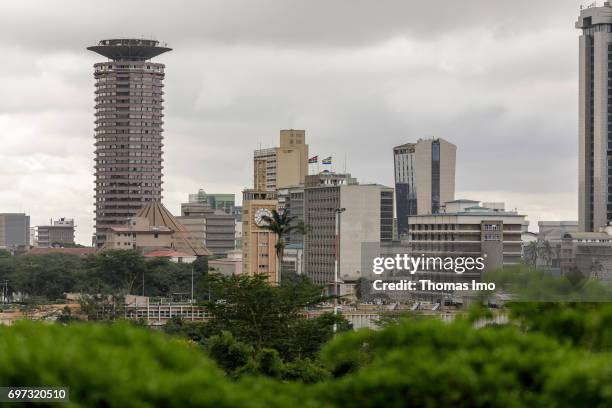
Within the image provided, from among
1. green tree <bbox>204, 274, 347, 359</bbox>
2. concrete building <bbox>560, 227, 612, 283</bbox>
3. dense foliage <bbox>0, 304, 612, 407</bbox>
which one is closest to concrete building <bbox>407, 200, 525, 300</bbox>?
concrete building <bbox>560, 227, 612, 283</bbox>

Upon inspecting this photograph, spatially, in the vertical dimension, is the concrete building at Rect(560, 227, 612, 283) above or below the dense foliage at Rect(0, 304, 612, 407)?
above

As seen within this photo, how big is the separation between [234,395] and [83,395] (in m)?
2.30

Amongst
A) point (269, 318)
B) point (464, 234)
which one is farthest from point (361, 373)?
point (464, 234)

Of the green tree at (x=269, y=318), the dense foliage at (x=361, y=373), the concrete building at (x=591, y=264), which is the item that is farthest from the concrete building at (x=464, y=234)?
the dense foliage at (x=361, y=373)

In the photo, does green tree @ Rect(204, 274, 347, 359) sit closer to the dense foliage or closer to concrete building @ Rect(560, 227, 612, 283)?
concrete building @ Rect(560, 227, 612, 283)

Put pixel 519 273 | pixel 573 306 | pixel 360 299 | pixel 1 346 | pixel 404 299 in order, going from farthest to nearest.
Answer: pixel 360 299 < pixel 404 299 < pixel 519 273 < pixel 573 306 < pixel 1 346

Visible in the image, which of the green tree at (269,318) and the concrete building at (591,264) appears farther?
the green tree at (269,318)

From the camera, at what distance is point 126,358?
74.3ft

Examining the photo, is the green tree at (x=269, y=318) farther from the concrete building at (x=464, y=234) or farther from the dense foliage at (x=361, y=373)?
the dense foliage at (x=361, y=373)

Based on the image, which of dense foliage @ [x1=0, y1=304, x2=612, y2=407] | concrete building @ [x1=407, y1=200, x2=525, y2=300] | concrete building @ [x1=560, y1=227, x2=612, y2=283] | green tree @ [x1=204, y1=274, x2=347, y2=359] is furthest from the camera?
concrete building @ [x1=407, y1=200, x2=525, y2=300]

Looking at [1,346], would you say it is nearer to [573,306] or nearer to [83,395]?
[83,395]

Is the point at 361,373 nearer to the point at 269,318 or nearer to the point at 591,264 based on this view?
the point at 591,264

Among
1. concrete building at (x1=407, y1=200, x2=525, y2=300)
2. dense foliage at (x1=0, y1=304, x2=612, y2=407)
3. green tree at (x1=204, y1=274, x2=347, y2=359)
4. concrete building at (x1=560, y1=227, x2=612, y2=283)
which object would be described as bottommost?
green tree at (x1=204, y1=274, x2=347, y2=359)

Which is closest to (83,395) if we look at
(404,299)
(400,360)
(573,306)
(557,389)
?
(400,360)
